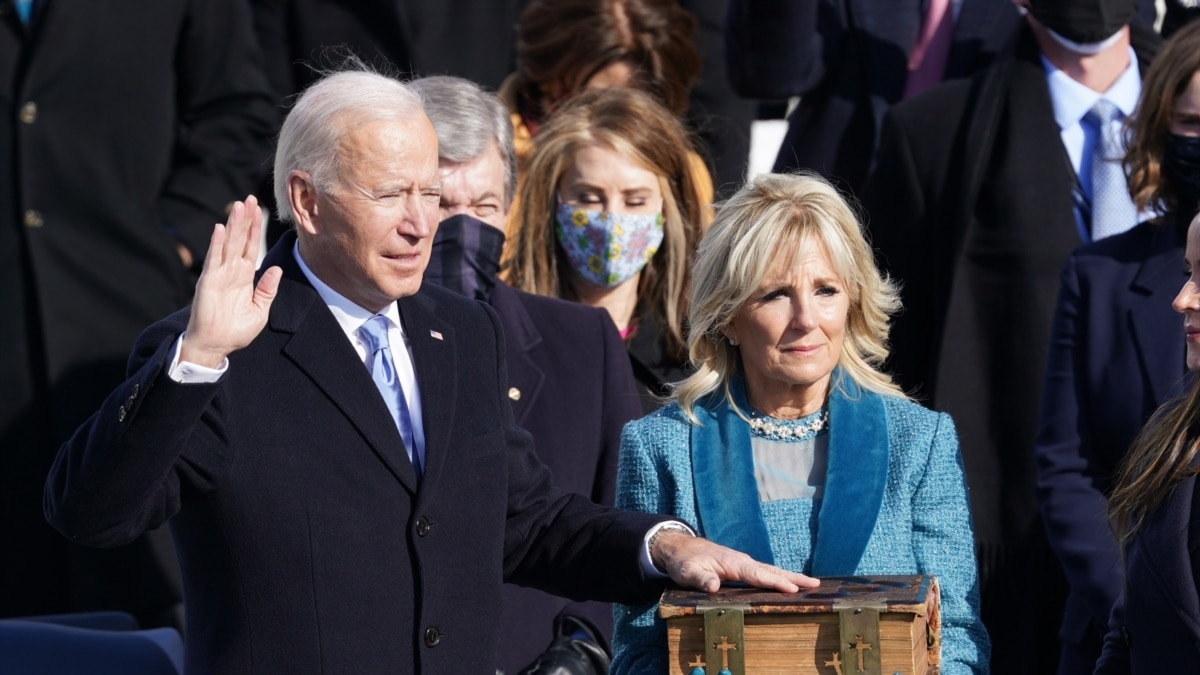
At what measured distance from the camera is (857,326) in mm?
4008

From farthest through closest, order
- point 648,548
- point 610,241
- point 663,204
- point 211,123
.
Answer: point 211,123, point 663,204, point 610,241, point 648,548

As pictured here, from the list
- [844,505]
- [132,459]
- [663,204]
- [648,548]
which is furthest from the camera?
[663,204]

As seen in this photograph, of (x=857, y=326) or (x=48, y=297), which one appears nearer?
(x=857, y=326)

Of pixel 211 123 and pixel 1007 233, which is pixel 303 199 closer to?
pixel 1007 233

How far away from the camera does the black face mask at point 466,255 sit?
182 inches

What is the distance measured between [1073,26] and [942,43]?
27.4 inches

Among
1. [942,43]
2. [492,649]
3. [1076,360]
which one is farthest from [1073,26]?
[492,649]

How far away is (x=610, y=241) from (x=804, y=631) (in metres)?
2.13

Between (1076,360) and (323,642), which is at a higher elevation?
(1076,360)

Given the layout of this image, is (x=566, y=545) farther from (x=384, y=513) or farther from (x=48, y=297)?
(x=48, y=297)

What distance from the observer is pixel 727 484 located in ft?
12.4

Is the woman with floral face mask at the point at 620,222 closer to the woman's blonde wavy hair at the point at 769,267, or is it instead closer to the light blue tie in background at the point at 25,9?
the woman's blonde wavy hair at the point at 769,267

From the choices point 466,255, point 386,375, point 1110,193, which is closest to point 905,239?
point 1110,193

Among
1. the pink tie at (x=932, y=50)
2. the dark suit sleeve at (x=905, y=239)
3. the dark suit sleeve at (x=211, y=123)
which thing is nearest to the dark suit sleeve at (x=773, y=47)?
the pink tie at (x=932, y=50)
